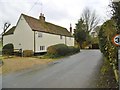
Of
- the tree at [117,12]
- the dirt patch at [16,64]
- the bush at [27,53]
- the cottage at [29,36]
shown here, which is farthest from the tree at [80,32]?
the tree at [117,12]

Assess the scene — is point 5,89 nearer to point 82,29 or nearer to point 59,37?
point 59,37

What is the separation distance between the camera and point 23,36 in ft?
105

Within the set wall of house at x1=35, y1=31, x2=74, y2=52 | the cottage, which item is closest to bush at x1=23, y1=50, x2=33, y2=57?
the cottage

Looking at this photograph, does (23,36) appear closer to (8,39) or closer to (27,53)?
(27,53)

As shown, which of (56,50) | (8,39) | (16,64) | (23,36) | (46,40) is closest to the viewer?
(16,64)

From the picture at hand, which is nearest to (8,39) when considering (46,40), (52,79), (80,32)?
(46,40)

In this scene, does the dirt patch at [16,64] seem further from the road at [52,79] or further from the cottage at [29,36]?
the cottage at [29,36]

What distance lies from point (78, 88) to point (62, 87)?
2.51ft

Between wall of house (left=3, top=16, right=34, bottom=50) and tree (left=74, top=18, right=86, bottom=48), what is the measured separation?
29.6 meters

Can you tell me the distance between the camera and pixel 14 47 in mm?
33688

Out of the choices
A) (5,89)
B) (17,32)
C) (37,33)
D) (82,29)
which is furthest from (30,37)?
(82,29)

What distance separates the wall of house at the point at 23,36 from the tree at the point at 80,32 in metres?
29.6

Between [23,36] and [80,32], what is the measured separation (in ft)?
101

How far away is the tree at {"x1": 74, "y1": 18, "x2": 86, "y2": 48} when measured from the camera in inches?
2336
